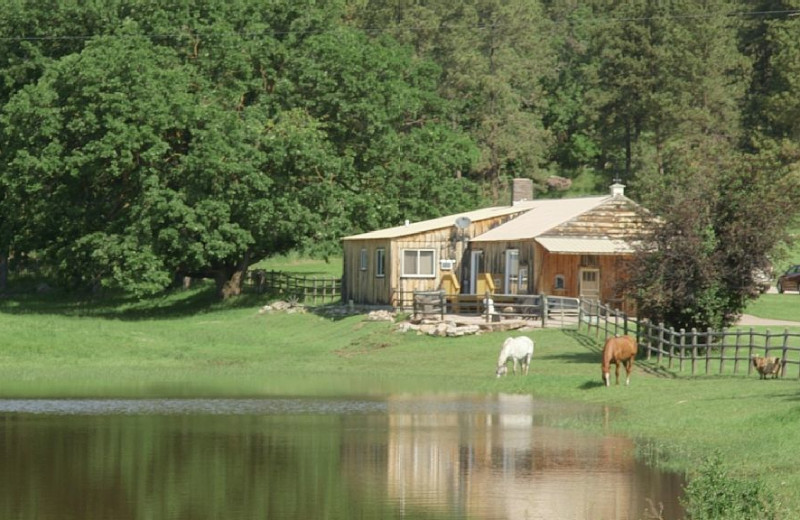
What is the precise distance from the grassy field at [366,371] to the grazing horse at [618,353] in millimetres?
487

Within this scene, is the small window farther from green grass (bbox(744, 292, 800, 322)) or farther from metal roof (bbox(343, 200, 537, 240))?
metal roof (bbox(343, 200, 537, 240))

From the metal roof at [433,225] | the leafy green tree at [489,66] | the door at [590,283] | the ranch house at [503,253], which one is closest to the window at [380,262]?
the ranch house at [503,253]

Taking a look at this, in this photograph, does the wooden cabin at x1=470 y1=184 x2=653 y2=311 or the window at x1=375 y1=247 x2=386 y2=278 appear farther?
the window at x1=375 y1=247 x2=386 y2=278

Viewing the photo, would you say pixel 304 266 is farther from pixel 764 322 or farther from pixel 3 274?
pixel 764 322

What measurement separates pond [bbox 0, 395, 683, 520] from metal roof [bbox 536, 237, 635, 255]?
2250 centimetres

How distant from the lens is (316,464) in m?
23.5

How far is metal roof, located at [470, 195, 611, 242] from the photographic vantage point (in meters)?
58.0

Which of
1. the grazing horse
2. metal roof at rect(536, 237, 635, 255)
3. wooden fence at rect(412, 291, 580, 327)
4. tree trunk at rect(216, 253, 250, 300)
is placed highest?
metal roof at rect(536, 237, 635, 255)

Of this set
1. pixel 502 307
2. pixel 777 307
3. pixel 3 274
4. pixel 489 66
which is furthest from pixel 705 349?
pixel 489 66

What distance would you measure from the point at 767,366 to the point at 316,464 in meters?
15.5

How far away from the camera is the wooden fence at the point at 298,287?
68.5 meters

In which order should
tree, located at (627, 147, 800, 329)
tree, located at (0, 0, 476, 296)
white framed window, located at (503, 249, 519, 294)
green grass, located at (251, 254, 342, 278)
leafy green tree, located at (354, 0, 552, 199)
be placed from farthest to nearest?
leafy green tree, located at (354, 0, 552, 199), green grass, located at (251, 254, 342, 278), tree, located at (0, 0, 476, 296), white framed window, located at (503, 249, 519, 294), tree, located at (627, 147, 800, 329)

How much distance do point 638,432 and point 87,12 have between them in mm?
48725

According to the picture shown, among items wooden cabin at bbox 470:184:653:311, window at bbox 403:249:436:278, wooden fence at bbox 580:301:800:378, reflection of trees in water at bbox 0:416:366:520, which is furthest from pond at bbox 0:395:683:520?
window at bbox 403:249:436:278
